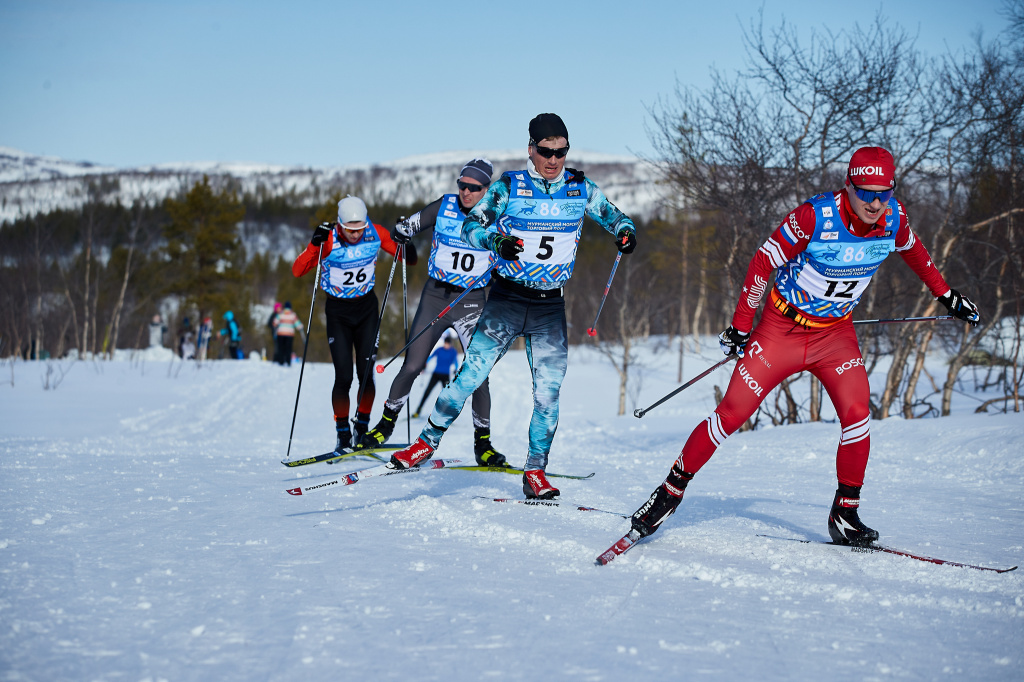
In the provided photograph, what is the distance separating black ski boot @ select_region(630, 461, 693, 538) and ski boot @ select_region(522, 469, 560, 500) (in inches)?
41.1

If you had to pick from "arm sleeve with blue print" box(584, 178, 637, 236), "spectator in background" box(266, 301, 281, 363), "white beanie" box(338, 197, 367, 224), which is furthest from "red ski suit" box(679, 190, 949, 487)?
"spectator in background" box(266, 301, 281, 363)

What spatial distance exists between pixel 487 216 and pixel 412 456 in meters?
1.49

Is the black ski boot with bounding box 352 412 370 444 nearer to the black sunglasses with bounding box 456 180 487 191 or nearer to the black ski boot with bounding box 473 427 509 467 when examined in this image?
the black ski boot with bounding box 473 427 509 467

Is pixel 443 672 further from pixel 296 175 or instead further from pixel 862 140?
pixel 296 175

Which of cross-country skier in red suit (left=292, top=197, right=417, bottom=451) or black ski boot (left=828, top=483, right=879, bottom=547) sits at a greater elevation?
cross-country skier in red suit (left=292, top=197, right=417, bottom=451)

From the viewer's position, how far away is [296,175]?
190250mm

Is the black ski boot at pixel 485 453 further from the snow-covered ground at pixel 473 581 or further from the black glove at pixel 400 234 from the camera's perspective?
the black glove at pixel 400 234

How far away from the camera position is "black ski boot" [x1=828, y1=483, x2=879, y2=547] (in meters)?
3.62

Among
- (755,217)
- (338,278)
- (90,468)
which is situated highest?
(755,217)

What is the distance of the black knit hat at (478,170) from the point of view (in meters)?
5.77

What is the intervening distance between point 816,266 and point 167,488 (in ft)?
13.2

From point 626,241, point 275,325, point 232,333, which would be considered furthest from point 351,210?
point 232,333

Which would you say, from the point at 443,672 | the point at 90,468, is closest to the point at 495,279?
the point at 443,672

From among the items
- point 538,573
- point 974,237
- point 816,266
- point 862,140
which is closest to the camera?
point 538,573
